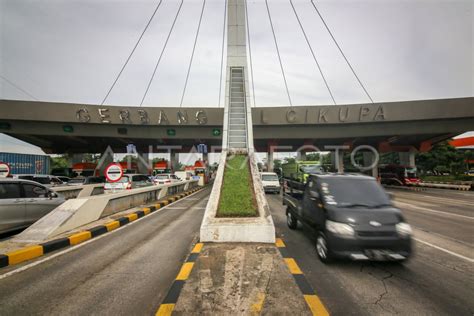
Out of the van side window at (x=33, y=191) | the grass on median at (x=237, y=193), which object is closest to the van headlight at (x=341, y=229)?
the grass on median at (x=237, y=193)

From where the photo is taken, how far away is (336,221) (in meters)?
4.29

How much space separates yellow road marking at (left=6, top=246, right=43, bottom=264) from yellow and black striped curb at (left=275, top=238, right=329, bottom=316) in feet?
16.5

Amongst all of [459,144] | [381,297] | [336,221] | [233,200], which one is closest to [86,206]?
[233,200]

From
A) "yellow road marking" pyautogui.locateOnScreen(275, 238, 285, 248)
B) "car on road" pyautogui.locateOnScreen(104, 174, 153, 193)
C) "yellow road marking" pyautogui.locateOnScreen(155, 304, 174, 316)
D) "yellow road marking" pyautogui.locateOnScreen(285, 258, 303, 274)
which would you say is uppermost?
"car on road" pyautogui.locateOnScreen(104, 174, 153, 193)

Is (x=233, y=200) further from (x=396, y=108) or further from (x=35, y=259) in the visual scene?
(x=396, y=108)

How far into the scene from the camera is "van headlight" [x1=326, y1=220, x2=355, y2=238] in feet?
13.5

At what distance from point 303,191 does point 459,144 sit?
6767cm

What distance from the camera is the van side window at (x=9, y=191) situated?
19.5 ft

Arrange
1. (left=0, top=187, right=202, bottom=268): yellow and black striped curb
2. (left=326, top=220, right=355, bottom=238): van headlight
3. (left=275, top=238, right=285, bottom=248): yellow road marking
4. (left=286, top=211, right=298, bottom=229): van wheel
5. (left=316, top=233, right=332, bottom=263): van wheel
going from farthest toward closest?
(left=286, top=211, right=298, bottom=229): van wheel
(left=275, top=238, right=285, bottom=248): yellow road marking
(left=0, top=187, right=202, bottom=268): yellow and black striped curb
(left=316, top=233, right=332, bottom=263): van wheel
(left=326, top=220, right=355, bottom=238): van headlight

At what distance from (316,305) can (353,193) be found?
8.95 feet

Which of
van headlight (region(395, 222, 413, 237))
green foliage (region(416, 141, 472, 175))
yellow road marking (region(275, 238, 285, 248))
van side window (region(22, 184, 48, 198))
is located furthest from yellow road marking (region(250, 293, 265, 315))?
green foliage (region(416, 141, 472, 175))

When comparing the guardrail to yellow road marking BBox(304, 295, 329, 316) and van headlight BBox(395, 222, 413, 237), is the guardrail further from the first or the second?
van headlight BBox(395, 222, 413, 237)

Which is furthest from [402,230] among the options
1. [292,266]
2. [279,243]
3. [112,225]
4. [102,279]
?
[112,225]

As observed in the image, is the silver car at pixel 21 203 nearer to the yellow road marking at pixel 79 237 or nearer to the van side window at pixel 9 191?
the van side window at pixel 9 191
